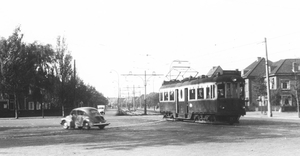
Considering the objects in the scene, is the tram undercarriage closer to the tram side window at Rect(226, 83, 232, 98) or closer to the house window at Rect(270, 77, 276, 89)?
the tram side window at Rect(226, 83, 232, 98)

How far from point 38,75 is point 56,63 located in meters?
8.69

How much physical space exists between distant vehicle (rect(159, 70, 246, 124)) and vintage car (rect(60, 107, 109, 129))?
288 inches

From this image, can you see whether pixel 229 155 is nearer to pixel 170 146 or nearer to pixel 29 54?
pixel 170 146

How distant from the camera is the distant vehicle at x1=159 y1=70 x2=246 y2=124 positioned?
23.7 m

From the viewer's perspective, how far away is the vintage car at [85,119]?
906 inches

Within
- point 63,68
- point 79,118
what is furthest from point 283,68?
point 79,118

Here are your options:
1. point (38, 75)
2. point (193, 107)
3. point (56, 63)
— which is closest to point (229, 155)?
point (193, 107)

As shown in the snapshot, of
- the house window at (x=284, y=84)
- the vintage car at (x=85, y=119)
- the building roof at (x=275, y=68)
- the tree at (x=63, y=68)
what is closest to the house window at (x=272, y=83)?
the building roof at (x=275, y=68)

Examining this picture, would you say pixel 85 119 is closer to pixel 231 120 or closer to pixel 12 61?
pixel 231 120

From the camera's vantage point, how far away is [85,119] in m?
23.2

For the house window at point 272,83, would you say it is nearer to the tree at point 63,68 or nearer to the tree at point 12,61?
the tree at point 63,68

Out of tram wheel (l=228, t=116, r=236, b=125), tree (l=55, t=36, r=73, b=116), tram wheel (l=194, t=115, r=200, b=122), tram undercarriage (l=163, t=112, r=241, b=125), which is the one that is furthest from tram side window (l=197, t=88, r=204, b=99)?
Answer: tree (l=55, t=36, r=73, b=116)

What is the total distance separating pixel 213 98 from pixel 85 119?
349 inches

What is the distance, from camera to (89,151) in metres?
11.8
